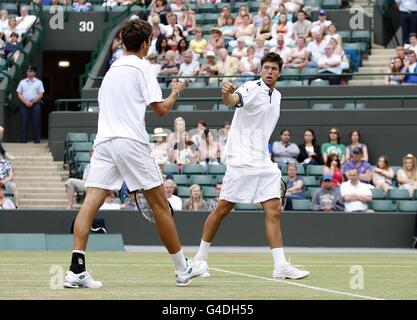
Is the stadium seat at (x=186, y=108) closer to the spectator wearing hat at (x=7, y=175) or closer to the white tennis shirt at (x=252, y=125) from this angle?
the spectator wearing hat at (x=7, y=175)

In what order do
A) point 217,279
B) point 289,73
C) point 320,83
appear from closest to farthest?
1. point 217,279
2. point 320,83
3. point 289,73

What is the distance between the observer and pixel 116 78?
33.2 ft

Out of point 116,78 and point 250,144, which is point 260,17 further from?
point 116,78

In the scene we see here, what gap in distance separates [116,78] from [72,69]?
27495 millimetres

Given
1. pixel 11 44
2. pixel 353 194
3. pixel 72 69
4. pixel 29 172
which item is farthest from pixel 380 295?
pixel 72 69

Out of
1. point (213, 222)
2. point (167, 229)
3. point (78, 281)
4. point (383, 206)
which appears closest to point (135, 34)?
point (167, 229)

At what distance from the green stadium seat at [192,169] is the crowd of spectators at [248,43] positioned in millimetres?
2801

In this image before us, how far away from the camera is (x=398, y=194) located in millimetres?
22156

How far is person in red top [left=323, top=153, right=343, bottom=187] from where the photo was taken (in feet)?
72.9

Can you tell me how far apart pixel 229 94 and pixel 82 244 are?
7.04 feet

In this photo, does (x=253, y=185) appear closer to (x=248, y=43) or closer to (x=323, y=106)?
(x=323, y=106)

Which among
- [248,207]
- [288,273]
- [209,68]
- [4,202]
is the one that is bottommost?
[248,207]

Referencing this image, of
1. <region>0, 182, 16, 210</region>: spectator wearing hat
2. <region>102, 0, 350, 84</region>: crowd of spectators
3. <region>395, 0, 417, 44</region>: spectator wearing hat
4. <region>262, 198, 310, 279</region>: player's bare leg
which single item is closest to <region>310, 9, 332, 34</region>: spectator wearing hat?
<region>102, 0, 350, 84</region>: crowd of spectators

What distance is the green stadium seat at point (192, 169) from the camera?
76.1ft
